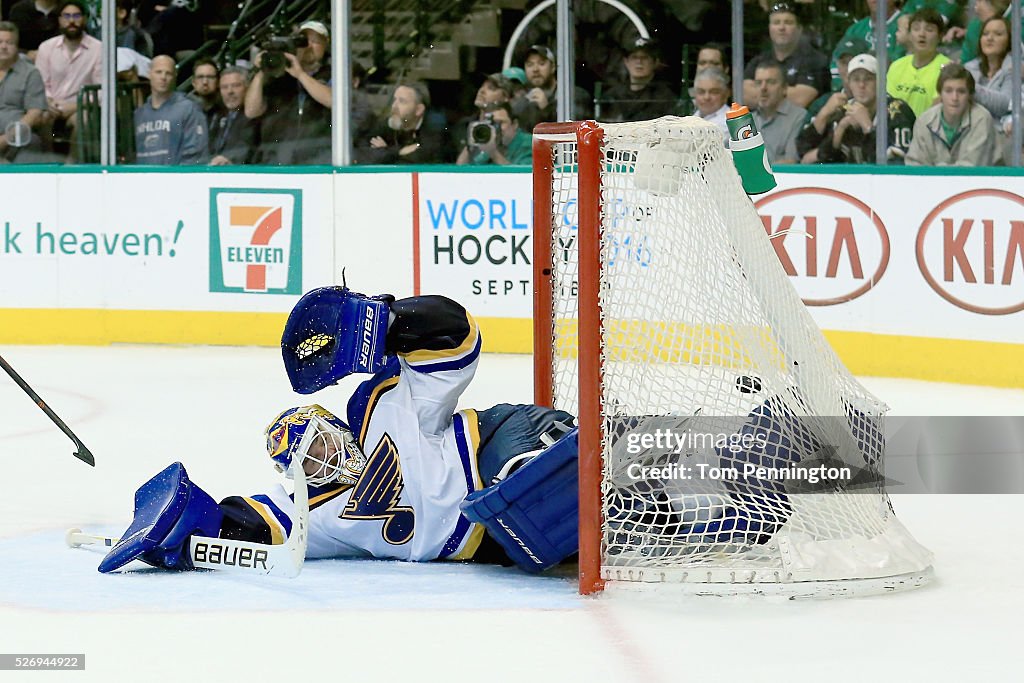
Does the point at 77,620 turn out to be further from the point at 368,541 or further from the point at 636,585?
the point at 636,585

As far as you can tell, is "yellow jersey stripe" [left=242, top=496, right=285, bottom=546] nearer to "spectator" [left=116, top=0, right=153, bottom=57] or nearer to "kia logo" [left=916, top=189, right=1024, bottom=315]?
"kia logo" [left=916, top=189, right=1024, bottom=315]

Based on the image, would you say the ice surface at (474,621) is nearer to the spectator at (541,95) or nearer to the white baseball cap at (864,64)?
the white baseball cap at (864,64)

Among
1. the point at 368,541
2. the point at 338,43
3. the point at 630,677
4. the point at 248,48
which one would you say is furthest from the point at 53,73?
the point at 630,677

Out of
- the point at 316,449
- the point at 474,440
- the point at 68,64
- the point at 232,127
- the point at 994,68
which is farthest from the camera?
the point at 68,64

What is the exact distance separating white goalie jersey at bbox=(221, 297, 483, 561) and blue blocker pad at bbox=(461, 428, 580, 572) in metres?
0.15

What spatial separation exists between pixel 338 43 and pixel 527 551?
5160mm

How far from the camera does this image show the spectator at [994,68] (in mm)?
6863

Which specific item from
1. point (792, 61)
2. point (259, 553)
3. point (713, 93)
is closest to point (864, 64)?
point (792, 61)

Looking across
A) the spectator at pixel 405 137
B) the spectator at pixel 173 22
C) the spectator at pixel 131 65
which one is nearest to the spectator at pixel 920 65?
the spectator at pixel 405 137

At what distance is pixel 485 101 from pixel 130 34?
1.86 meters

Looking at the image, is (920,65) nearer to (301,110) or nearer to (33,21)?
(301,110)

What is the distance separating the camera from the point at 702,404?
141 inches

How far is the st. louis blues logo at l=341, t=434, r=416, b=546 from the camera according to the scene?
357cm

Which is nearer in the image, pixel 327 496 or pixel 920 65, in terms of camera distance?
pixel 327 496
